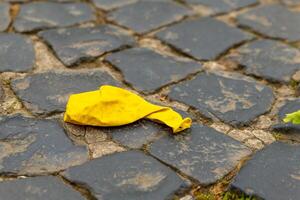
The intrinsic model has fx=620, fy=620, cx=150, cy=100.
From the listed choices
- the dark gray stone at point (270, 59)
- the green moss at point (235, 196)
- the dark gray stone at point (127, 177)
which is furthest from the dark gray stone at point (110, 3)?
the green moss at point (235, 196)

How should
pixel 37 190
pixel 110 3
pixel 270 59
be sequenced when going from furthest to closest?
1. pixel 110 3
2. pixel 270 59
3. pixel 37 190

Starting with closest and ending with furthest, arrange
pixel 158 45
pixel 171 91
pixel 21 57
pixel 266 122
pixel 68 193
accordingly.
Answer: pixel 68 193, pixel 266 122, pixel 171 91, pixel 21 57, pixel 158 45

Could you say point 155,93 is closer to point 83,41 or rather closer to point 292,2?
point 83,41

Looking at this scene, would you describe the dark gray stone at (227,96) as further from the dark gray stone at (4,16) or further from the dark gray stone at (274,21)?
the dark gray stone at (4,16)

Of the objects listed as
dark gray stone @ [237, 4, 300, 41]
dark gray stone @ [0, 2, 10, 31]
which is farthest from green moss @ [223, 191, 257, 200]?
dark gray stone @ [0, 2, 10, 31]

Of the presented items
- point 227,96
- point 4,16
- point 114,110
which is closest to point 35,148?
point 114,110

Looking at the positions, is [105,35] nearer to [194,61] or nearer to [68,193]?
[194,61]

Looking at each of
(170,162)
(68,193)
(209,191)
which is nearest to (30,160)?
(68,193)
